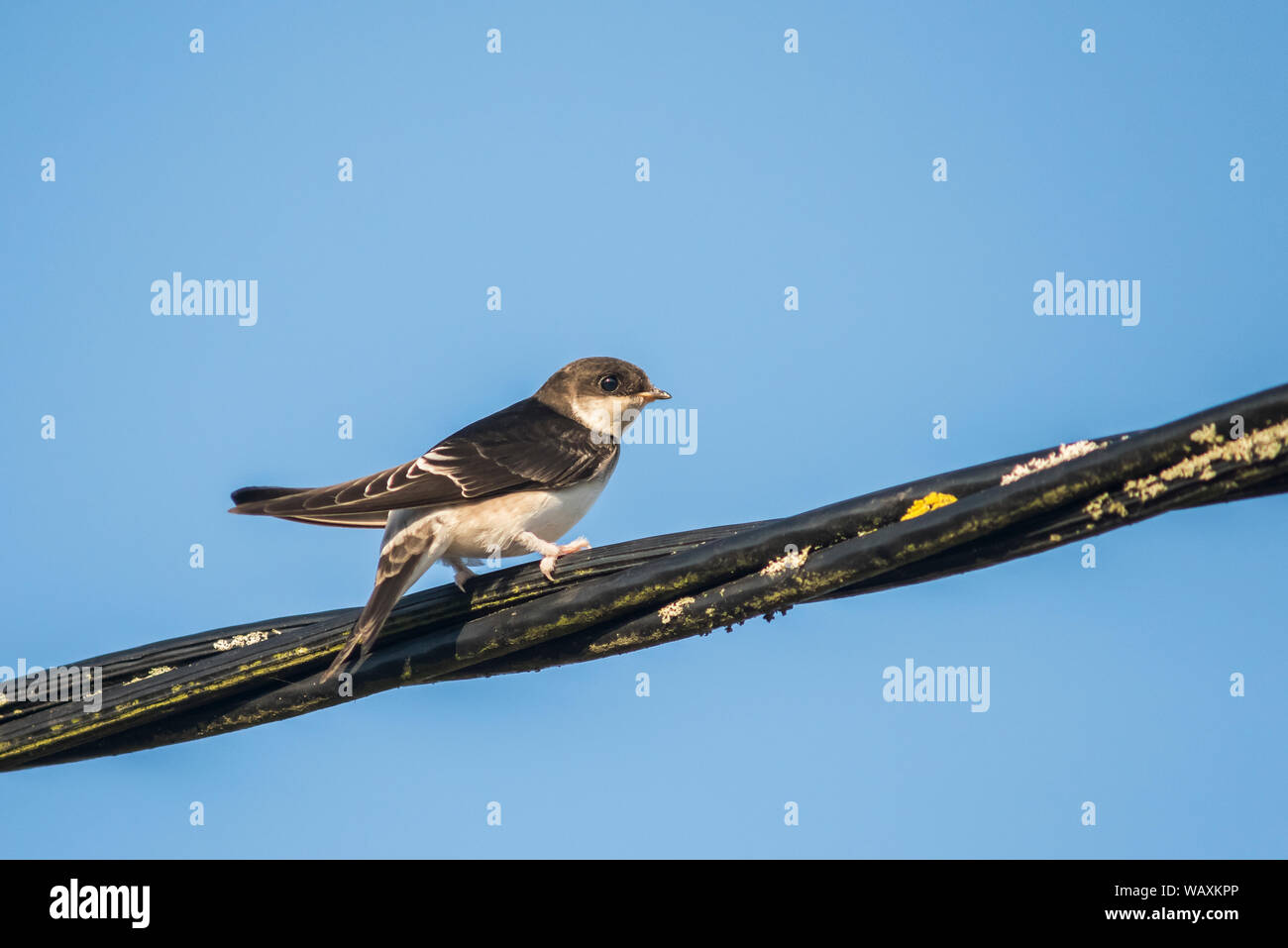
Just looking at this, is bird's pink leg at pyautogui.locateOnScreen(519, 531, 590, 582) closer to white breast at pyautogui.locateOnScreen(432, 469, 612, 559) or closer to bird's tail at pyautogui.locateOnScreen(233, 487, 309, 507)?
white breast at pyautogui.locateOnScreen(432, 469, 612, 559)

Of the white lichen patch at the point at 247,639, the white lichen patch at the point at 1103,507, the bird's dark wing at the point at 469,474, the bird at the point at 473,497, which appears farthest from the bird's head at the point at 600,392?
the white lichen patch at the point at 1103,507

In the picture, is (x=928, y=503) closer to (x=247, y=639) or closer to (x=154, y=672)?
(x=247, y=639)

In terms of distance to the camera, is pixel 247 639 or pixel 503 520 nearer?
pixel 247 639

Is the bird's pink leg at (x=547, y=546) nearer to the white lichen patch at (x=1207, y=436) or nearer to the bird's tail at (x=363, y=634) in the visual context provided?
the bird's tail at (x=363, y=634)

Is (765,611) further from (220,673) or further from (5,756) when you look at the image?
(5,756)

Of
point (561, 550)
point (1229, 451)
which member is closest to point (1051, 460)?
point (1229, 451)

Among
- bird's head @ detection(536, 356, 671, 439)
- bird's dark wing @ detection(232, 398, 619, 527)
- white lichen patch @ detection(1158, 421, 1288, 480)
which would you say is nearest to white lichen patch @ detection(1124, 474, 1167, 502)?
white lichen patch @ detection(1158, 421, 1288, 480)
